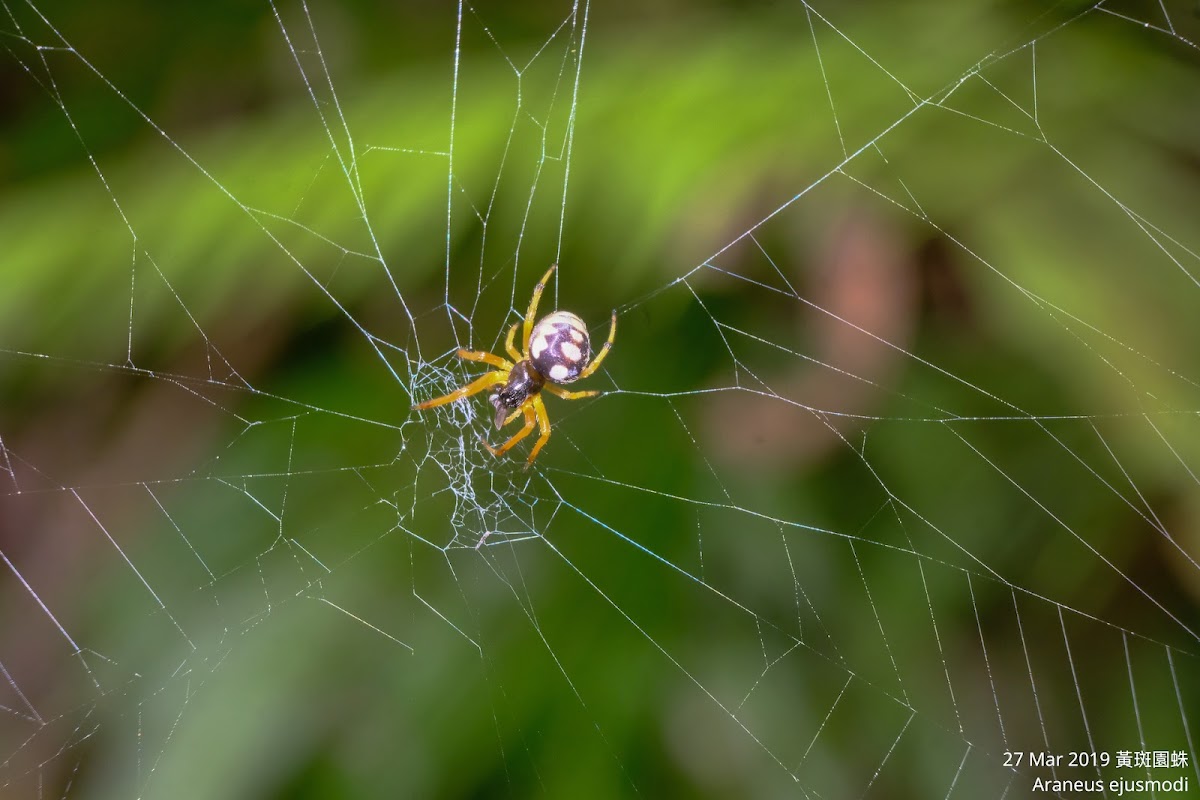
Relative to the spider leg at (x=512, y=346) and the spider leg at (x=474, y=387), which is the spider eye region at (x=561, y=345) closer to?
the spider leg at (x=512, y=346)

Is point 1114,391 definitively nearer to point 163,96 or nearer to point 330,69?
point 330,69

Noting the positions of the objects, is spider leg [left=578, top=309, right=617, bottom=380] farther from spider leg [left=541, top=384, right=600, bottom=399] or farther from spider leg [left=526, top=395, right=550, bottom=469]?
spider leg [left=526, top=395, right=550, bottom=469]

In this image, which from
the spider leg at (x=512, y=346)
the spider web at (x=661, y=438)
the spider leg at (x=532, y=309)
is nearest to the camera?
the spider web at (x=661, y=438)

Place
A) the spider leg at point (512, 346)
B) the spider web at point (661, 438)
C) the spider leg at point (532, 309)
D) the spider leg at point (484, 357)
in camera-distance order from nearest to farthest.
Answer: the spider web at point (661, 438) → the spider leg at point (532, 309) → the spider leg at point (484, 357) → the spider leg at point (512, 346)

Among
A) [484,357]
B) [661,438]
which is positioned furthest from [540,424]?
[661,438]

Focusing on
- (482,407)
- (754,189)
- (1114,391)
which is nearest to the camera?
(1114,391)

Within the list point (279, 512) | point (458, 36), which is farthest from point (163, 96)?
point (279, 512)

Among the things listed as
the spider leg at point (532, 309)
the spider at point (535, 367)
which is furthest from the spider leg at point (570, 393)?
the spider leg at point (532, 309)

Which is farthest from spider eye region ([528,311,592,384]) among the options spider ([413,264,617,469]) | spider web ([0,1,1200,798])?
spider web ([0,1,1200,798])
